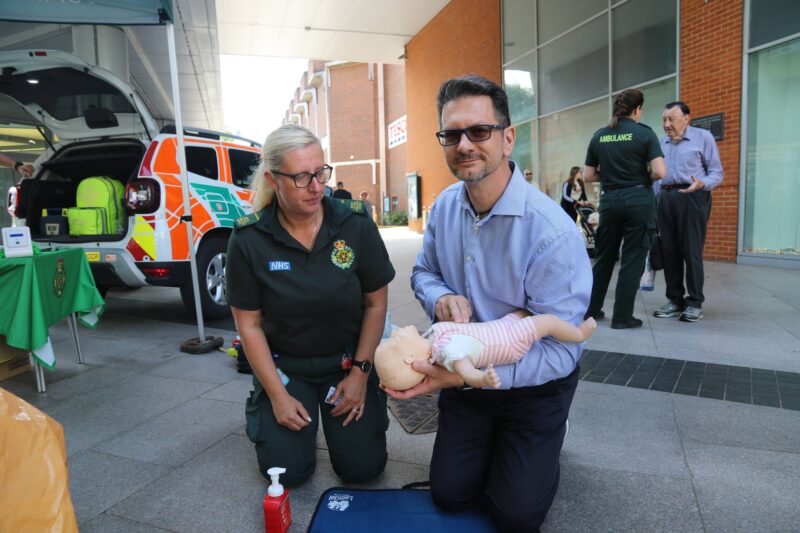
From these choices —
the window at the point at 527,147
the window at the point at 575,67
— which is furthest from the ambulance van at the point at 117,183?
the window at the point at 527,147

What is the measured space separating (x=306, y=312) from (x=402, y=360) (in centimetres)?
79

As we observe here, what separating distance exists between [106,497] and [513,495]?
1.78 metres

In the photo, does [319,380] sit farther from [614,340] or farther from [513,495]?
[614,340]

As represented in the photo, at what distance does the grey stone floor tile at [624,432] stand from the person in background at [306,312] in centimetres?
103

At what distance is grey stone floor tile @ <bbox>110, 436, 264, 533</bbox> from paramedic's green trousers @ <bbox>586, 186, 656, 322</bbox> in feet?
10.9

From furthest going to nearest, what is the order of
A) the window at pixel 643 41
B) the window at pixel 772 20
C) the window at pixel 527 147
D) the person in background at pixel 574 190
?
the window at pixel 527 147 < the person in background at pixel 574 190 < the window at pixel 643 41 < the window at pixel 772 20

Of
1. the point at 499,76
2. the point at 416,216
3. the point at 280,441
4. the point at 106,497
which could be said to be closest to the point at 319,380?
the point at 280,441

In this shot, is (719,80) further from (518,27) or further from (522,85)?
(518,27)

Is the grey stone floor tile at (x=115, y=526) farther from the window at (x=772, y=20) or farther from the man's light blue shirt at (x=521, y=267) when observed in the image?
the window at (x=772, y=20)

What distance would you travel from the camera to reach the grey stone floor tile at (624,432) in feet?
8.04

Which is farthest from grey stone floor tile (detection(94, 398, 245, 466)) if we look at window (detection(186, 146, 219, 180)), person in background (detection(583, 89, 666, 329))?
person in background (detection(583, 89, 666, 329))

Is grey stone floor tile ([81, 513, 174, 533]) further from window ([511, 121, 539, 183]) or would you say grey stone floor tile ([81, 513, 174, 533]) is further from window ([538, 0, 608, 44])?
window ([511, 121, 539, 183])

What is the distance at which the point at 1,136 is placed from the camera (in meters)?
15.4

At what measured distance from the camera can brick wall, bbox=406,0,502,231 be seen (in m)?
14.3
